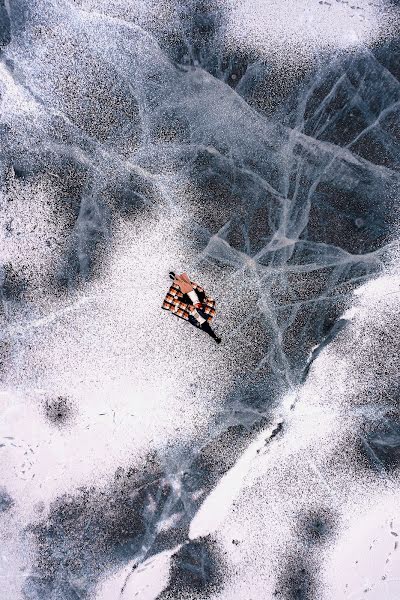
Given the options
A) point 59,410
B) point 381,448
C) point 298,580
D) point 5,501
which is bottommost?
A: point 5,501

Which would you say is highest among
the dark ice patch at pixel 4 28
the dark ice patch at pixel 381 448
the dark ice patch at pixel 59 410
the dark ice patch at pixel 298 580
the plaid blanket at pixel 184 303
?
the dark ice patch at pixel 4 28

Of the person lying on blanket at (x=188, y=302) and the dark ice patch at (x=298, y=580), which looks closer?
the person lying on blanket at (x=188, y=302)

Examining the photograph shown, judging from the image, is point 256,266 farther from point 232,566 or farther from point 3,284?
point 232,566

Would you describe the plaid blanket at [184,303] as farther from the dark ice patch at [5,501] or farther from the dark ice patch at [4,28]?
the dark ice patch at [4,28]

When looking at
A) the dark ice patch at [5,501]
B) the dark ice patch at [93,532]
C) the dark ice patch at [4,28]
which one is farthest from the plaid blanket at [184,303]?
the dark ice patch at [4,28]

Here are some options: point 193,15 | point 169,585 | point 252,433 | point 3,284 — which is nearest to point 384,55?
point 193,15

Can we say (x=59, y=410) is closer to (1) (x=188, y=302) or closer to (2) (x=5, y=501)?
(2) (x=5, y=501)

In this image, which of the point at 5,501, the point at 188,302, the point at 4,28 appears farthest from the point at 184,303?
the point at 4,28

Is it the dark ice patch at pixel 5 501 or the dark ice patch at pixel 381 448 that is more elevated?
the dark ice patch at pixel 381 448
